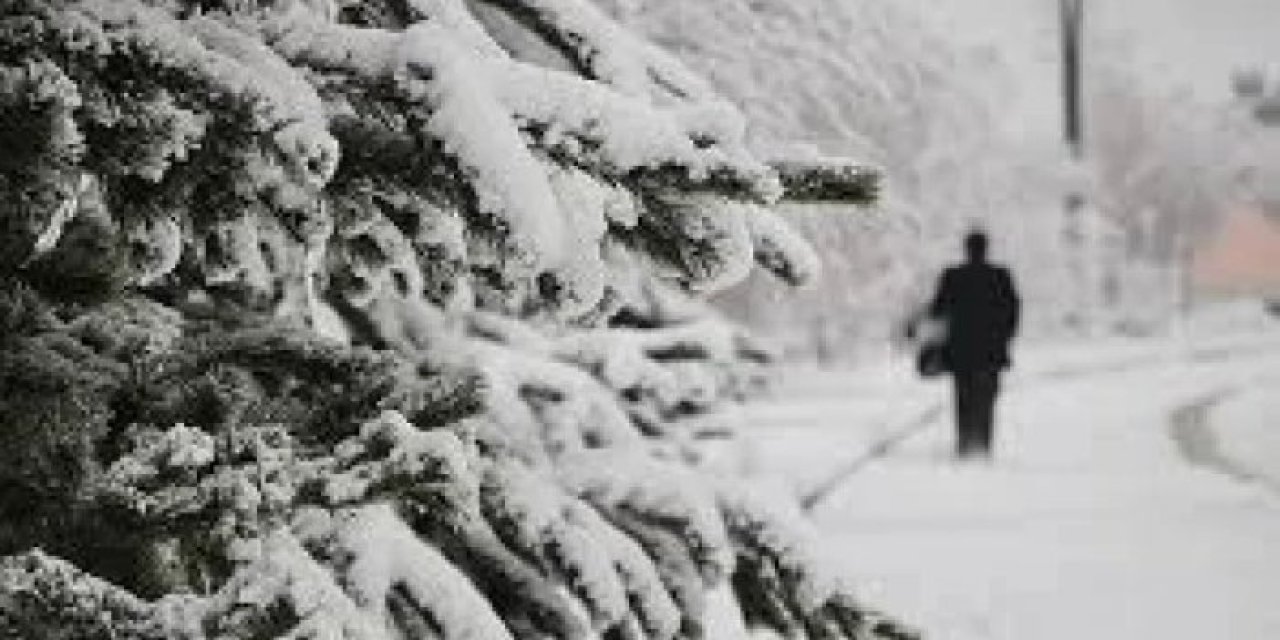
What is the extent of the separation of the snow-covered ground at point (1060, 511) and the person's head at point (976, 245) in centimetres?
145

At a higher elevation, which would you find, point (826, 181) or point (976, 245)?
point (826, 181)

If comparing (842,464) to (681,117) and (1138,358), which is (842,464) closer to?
(681,117)

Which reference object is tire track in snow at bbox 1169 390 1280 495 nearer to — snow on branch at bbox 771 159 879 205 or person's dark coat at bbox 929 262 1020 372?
person's dark coat at bbox 929 262 1020 372

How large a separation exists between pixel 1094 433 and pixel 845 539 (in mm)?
7592

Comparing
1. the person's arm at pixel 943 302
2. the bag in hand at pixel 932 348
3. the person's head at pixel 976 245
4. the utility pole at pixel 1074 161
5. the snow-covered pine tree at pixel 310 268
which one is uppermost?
the snow-covered pine tree at pixel 310 268

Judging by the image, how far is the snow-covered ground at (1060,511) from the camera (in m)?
6.56

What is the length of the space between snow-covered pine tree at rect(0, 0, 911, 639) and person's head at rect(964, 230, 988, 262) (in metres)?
10.4

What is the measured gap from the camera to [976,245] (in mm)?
12492

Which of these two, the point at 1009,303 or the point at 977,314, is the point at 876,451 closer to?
the point at 977,314

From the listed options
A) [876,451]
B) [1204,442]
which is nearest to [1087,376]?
[1204,442]

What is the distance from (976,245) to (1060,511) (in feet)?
10.4

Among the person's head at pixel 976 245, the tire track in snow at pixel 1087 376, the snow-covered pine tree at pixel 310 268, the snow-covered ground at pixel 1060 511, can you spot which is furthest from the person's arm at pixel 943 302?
the snow-covered pine tree at pixel 310 268

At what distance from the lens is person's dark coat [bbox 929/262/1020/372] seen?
41.1 ft

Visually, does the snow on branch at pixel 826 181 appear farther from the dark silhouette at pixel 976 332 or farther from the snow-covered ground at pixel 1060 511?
the dark silhouette at pixel 976 332
